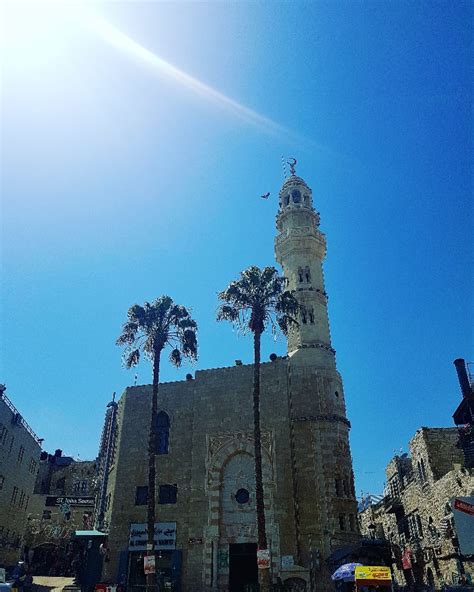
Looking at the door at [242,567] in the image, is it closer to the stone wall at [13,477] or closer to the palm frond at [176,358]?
the palm frond at [176,358]

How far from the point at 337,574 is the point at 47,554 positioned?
42.6 m

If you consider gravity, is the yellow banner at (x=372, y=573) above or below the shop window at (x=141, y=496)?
below

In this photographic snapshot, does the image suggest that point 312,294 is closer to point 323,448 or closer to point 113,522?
point 323,448

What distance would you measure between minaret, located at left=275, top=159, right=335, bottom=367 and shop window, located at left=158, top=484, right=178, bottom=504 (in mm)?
13721

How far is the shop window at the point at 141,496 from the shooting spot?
35.2 meters

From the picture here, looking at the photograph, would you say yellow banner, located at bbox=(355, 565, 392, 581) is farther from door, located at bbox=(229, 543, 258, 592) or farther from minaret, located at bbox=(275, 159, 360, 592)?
door, located at bbox=(229, 543, 258, 592)

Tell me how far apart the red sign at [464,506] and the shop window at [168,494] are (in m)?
19.4

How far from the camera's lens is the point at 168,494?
3494cm

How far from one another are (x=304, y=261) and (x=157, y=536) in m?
24.6

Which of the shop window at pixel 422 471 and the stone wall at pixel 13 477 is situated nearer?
the stone wall at pixel 13 477

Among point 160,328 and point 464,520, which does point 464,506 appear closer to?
point 464,520

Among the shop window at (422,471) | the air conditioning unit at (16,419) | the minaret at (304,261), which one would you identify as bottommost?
the shop window at (422,471)

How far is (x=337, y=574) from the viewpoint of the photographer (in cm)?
2355

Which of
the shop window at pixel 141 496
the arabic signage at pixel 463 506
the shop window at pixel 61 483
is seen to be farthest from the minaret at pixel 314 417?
the shop window at pixel 61 483
